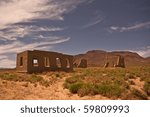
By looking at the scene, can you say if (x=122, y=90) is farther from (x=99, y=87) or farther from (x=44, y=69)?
(x=44, y=69)

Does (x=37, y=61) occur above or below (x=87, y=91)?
above

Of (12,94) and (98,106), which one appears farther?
(12,94)

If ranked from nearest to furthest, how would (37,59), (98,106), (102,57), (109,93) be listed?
1. (98,106)
2. (109,93)
3. (37,59)
4. (102,57)

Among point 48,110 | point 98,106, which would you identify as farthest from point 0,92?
point 98,106

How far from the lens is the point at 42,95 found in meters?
11.0

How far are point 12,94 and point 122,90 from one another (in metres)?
4.89

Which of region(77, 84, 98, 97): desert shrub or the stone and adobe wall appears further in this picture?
the stone and adobe wall

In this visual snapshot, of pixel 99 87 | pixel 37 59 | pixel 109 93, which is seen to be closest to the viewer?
pixel 109 93

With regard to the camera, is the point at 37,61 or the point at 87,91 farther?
the point at 37,61

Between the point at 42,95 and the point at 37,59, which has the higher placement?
the point at 37,59

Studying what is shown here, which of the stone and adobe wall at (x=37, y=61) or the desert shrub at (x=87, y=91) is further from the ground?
the stone and adobe wall at (x=37, y=61)

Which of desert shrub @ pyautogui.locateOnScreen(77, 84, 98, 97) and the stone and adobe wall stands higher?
the stone and adobe wall

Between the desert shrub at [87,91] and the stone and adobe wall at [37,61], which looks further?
the stone and adobe wall at [37,61]

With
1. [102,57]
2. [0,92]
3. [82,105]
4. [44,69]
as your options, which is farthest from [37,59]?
[102,57]
